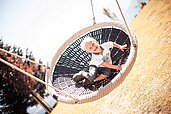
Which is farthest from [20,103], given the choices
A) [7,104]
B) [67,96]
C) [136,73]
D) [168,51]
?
[67,96]

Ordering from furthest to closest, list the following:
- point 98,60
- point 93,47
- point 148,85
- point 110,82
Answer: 1. point 148,85
2. point 93,47
3. point 98,60
4. point 110,82

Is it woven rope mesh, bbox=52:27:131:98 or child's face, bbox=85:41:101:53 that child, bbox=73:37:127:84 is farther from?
woven rope mesh, bbox=52:27:131:98

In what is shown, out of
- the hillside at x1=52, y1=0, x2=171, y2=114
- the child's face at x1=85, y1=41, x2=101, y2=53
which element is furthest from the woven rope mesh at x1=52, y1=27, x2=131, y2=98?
the hillside at x1=52, y1=0, x2=171, y2=114

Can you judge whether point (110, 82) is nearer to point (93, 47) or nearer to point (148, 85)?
point (93, 47)

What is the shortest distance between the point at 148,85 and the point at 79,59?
1.85m

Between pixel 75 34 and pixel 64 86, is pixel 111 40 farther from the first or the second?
pixel 64 86

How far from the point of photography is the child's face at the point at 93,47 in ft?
15.3

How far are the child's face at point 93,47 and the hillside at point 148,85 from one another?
65.3 inches

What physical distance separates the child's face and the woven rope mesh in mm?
318

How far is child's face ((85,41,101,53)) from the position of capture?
4.67 metres

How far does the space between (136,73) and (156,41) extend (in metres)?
1.21

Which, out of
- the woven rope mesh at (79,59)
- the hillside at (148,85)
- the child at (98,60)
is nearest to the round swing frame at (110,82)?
the woven rope mesh at (79,59)

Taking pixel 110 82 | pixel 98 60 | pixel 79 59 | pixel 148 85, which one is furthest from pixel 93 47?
pixel 148 85

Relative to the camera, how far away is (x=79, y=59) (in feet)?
17.0
